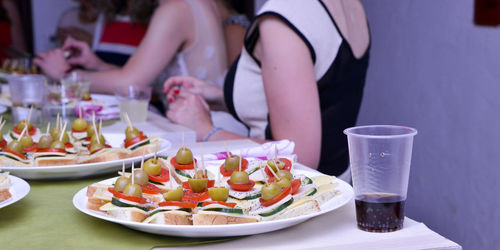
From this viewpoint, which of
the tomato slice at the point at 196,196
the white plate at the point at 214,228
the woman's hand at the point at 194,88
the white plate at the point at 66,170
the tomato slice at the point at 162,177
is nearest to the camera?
the white plate at the point at 214,228

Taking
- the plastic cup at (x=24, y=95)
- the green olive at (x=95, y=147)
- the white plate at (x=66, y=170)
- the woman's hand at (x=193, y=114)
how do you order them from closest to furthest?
the white plate at (x=66, y=170)
the green olive at (x=95, y=147)
the plastic cup at (x=24, y=95)
the woman's hand at (x=193, y=114)

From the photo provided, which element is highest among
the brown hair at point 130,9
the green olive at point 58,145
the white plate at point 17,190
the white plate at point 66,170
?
the brown hair at point 130,9

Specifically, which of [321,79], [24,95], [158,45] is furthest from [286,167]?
[158,45]

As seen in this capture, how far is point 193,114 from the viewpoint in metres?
1.90

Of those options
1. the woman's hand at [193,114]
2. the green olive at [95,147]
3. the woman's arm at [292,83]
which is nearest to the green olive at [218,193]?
the green olive at [95,147]

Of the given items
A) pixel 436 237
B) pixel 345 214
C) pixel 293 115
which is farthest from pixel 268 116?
pixel 436 237

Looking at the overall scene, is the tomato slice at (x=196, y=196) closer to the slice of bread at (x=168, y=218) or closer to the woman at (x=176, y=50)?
the slice of bread at (x=168, y=218)

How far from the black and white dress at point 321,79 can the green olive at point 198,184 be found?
0.71m

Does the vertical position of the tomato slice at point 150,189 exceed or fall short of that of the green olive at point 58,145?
it falls short

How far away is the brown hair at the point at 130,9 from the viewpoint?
291cm

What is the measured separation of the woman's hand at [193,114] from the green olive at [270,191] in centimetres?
105

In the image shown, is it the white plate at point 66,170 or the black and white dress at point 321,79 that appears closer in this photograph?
the white plate at point 66,170

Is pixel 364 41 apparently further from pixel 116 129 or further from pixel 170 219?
pixel 170 219

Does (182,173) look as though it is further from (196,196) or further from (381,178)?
(381,178)
